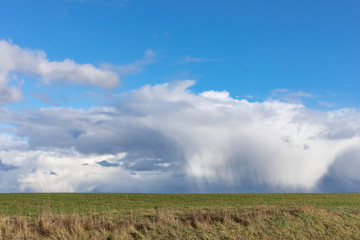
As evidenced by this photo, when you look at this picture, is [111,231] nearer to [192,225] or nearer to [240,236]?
[192,225]

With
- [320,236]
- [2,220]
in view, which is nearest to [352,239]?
[320,236]

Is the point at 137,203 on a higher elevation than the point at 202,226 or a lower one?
higher

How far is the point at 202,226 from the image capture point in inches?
830

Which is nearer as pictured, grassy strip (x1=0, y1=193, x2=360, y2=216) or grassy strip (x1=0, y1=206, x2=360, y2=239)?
grassy strip (x1=0, y1=206, x2=360, y2=239)

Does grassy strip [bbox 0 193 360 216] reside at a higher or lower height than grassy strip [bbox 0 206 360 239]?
higher

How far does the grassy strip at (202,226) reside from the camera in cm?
2017

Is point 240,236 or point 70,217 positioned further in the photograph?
point 70,217

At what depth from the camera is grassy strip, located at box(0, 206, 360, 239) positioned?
794 inches

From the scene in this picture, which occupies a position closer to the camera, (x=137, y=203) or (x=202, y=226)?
(x=202, y=226)

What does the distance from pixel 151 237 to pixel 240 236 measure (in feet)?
16.4

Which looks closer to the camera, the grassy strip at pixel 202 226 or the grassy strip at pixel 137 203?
the grassy strip at pixel 202 226

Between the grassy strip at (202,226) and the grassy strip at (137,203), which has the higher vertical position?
the grassy strip at (137,203)

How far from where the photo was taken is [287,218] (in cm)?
2267

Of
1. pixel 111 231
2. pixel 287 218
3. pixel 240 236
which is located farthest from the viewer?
pixel 287 218
